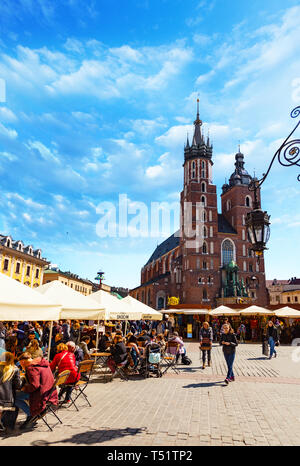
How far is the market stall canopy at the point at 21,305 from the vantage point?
5074 millimetres

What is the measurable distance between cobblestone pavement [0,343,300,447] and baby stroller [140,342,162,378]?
31 cm

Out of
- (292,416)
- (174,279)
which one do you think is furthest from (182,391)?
(174,279)

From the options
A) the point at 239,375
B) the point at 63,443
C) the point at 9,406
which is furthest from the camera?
the point at 239,375

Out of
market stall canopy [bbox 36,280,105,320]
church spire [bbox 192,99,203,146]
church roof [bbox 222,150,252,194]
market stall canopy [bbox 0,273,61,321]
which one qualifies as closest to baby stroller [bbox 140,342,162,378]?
market stall canopy [bbox 36,280,105,320]

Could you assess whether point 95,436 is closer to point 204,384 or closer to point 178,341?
point 204,384

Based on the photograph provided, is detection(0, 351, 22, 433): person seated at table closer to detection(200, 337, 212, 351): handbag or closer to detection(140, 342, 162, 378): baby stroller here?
detection(140, 342, 162, 378): baby stroller

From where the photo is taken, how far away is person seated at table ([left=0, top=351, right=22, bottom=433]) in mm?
4891

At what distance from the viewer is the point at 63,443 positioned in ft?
14.9

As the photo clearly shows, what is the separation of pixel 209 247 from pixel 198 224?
14.3ft

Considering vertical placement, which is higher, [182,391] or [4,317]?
[4,317]

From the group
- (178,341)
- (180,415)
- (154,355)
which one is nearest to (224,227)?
(178,341)

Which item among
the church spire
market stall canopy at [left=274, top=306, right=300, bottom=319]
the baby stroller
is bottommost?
the baby stroller

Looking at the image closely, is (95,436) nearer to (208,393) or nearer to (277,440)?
(277,440)

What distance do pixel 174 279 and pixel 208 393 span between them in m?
50.3
